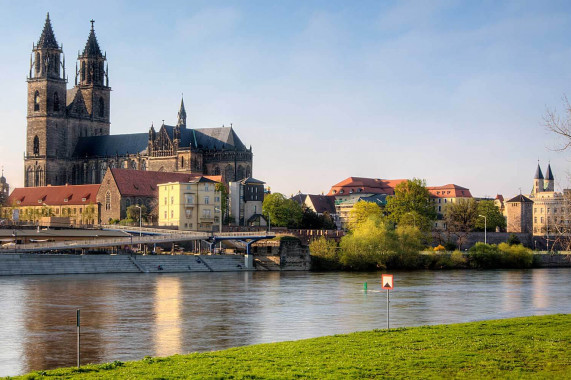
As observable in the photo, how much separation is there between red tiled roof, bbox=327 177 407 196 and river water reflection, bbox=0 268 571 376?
Result: 10674 centimetres

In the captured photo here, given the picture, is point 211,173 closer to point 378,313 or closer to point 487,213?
point 487,213

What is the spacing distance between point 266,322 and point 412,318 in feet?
22.2

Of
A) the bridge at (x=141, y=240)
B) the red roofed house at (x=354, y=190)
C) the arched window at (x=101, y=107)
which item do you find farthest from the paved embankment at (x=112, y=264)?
the arched window at (x=101, y=107)

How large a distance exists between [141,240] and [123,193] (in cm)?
3911

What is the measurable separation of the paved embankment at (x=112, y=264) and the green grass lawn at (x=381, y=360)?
5378 centimetres

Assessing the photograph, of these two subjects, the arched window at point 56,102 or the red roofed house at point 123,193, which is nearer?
the red roofed house at point 123,193

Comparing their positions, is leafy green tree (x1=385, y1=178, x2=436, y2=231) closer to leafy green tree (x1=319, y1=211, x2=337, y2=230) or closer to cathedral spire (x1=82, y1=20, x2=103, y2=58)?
leafy green tree (x1=319, y1=211, x2=337, y2=230)

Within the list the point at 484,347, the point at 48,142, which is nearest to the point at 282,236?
the point at 484,347

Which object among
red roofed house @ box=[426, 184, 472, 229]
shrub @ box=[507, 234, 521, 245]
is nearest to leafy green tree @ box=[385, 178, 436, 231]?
shrub @ box=[507, 234, 521, 245]

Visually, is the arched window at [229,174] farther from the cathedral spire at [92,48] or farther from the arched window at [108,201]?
the cathedral spire at [92,48]

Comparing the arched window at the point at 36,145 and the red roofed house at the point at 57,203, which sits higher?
the arched window at the point at 36,145

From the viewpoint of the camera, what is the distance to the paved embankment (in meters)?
75.9

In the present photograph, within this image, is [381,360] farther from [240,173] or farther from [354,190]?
[354,190]

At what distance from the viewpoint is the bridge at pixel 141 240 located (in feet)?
268
